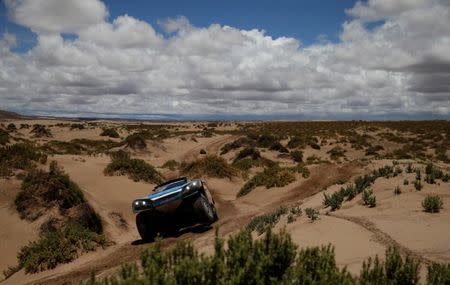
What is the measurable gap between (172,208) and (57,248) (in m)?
2.93

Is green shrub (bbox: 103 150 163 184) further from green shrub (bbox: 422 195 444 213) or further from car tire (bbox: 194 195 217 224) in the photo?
green shrub (bbox: 422 195 444 213)

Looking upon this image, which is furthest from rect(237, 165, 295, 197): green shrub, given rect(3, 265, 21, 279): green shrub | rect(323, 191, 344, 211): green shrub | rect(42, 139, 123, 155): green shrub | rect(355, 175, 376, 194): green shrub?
rect(42, 139, 123, 155): green shrub

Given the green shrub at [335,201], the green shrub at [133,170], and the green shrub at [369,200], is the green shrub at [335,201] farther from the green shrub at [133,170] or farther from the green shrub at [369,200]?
the green shrub at [133,170]

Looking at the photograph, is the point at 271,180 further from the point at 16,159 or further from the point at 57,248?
the point at 16,159

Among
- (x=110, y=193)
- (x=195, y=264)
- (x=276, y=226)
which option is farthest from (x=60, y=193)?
(x=195, y=264)

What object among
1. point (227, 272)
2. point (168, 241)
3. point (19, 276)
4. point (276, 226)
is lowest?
point (19, 276)

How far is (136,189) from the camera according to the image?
17.1 m

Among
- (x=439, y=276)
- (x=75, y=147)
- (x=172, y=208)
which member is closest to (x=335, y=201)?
(x=172, y=208)

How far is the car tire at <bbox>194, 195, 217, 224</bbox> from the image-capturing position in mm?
9852

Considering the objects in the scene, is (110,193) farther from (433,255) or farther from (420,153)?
(420,153)

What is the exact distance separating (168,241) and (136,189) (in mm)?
7808

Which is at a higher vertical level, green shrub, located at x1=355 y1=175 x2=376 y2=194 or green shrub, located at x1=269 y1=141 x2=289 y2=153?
green shrub, located at x1=355 y1=175 x2=376 y2=194

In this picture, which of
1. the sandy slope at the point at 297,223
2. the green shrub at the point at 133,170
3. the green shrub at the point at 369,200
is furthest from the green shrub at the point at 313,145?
the green shrub at the point at 369,200

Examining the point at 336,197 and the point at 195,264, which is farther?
the point at 336,197
